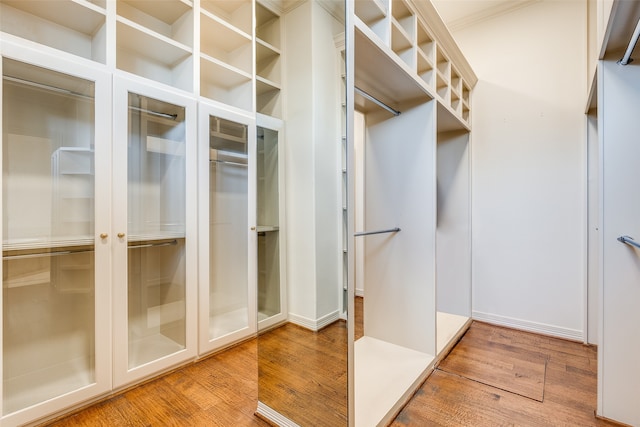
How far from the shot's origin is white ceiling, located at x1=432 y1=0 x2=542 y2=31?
2629 mm

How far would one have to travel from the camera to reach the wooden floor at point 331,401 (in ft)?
5.05

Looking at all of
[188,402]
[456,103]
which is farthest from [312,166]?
[456,103]

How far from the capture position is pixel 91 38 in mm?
1882

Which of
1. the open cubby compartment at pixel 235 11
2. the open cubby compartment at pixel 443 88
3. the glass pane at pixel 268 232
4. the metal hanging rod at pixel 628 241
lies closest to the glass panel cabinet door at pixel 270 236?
the glass pane at pixel 268 232

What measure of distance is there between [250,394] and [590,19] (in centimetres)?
362

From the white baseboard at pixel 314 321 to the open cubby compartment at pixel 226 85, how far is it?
1783mm

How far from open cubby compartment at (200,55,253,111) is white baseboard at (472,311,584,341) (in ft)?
9.39

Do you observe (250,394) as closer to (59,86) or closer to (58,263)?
(58,263)

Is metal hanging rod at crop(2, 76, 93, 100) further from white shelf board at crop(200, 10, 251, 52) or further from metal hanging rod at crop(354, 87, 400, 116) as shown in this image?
metal hanging rod at crop(354, 87, 400, 116)

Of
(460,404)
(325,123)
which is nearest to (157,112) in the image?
(325,123)

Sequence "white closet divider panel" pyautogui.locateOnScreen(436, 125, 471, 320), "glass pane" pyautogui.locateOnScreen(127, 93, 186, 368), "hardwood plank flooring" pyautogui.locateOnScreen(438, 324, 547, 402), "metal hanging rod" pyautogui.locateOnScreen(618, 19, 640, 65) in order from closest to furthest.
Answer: "metal hanging rod" pyautogui.locateOnScreen(618, 19, 640, 65), "hardwood plank flooring" pyautogui.locateOnScreen(438, 324, 547, 402), "glass pane" pyautogui.locateOnScreen(127, 93, 186, 368), "white closet divider panel" pyautogui.locateOnScreen(436, 125, 471, 320)

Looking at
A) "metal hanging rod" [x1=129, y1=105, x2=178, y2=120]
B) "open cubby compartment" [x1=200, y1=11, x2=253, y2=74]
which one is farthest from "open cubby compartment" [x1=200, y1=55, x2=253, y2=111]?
"metal hanging rod" [x1=129, y1=105, x2=178, y2=120]

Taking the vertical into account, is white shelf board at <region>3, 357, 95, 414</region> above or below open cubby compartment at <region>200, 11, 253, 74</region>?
below

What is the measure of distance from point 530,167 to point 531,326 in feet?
4.57
